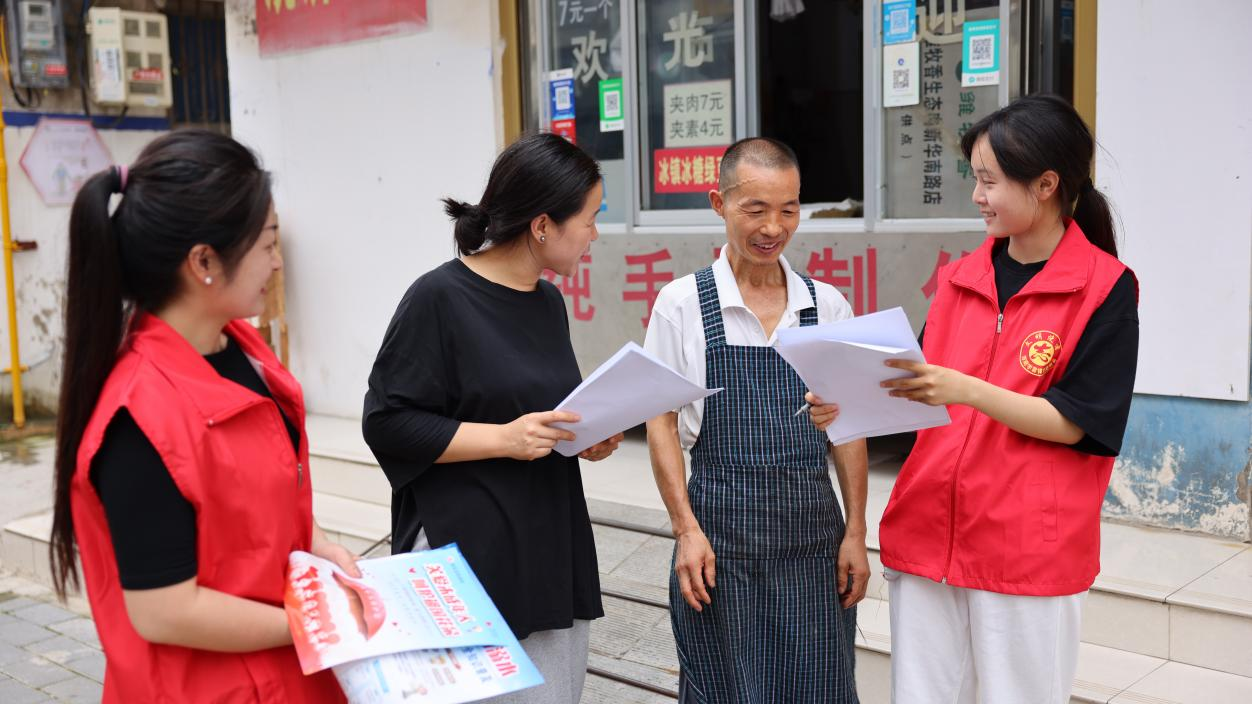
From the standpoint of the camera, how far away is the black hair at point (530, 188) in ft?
7.17

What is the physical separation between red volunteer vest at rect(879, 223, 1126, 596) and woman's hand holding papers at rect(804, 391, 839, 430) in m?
0.23

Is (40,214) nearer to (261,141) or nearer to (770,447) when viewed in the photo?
(261,141)

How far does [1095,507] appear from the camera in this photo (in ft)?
7.14

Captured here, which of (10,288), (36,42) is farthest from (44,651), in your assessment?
(36,42)

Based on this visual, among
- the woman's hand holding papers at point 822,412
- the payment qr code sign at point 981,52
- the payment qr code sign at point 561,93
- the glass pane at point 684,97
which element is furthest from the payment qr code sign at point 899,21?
the woman's hand holding papers at point 822,412

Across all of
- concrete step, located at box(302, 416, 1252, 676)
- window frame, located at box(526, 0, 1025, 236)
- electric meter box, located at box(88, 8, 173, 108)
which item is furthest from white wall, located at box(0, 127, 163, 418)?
concrete step, located at box(302, 416, 1252, 676)

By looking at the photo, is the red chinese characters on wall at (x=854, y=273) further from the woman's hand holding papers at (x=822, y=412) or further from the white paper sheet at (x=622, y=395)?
the white paper sheet at (x=622, y=395)

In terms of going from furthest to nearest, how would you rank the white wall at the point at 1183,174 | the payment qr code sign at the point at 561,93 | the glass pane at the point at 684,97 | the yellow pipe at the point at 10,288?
the yellow pipe at the point at 10,288 → the payment qr code sign at the point at 561,93 → the glass pane at the point at 684,97 → the white wall at the point at 1183,174

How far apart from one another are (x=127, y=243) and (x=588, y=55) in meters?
4.68

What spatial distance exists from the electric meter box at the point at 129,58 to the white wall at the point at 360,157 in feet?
5.59

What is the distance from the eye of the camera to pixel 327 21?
6848 mm

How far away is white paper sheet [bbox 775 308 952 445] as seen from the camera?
1.95m

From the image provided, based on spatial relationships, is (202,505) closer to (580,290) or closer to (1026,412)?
(1026,412)

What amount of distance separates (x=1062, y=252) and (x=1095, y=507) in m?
0.51
